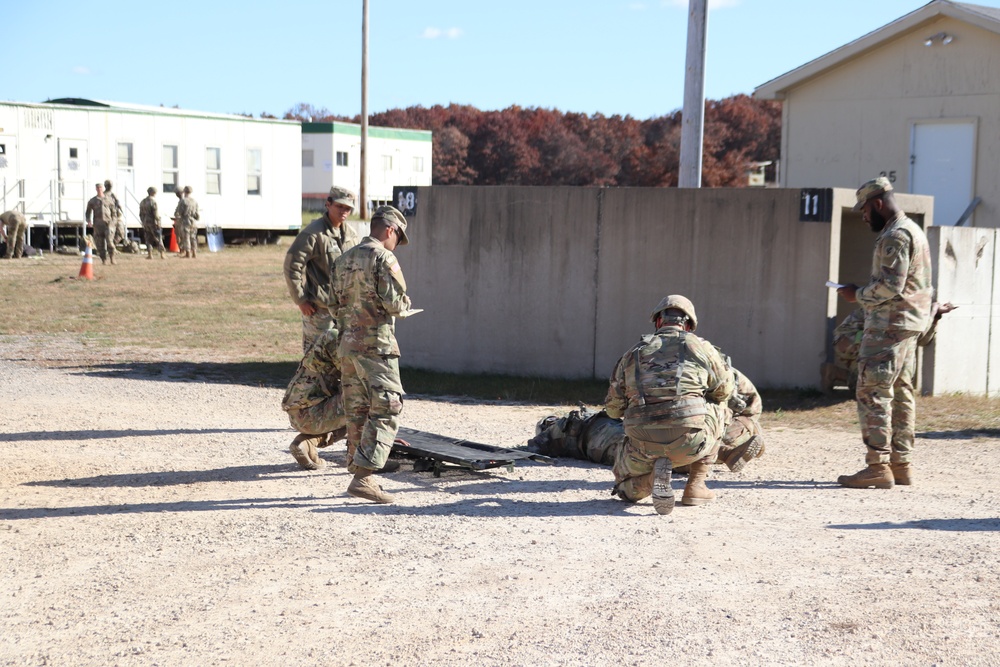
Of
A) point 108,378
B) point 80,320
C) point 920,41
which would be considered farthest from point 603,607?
point 920,41

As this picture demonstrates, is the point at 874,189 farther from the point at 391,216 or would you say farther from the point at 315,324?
the point at 315,324

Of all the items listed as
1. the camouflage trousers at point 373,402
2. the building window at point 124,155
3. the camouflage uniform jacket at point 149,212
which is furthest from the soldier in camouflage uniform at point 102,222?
the camouflage trousers at point 373,402

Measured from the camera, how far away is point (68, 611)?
4.74 metres

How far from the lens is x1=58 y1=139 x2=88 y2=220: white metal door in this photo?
27.4 meters

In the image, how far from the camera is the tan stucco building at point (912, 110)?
17703 millimetres

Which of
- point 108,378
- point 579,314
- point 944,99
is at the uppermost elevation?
point 944,99

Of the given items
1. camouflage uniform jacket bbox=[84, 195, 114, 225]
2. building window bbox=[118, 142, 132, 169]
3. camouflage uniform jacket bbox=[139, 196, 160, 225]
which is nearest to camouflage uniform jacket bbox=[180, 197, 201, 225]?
camouflage uniform jacket bbox=[139, 196, 160, 225]

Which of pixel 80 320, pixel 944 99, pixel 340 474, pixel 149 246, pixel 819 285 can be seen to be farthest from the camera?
pixel 149 246

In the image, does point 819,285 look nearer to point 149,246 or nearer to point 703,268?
point 703,268

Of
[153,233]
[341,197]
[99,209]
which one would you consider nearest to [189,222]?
[153,233]

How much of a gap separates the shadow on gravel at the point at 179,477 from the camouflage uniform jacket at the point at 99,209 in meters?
17.0

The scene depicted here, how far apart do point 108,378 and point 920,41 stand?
13.4 m

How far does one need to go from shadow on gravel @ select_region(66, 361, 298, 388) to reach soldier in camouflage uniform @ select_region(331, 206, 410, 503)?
500cm

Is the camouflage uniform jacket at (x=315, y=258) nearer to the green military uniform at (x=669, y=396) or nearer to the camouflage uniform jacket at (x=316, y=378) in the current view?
the camouflage uniform jacket at (x=316, y=378)
